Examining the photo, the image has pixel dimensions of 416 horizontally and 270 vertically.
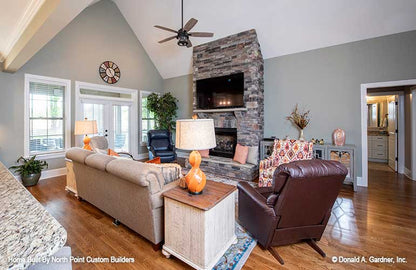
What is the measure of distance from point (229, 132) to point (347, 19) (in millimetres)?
3443

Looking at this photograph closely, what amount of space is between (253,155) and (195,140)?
9.99 ft

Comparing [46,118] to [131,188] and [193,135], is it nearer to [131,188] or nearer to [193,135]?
[131,188]

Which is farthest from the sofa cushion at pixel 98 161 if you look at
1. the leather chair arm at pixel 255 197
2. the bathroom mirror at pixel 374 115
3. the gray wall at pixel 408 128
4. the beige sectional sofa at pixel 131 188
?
the bathroom mirror at pixel 374 115

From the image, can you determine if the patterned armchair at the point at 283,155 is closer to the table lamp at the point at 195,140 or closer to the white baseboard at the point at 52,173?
the table lamp at the point at 195,140

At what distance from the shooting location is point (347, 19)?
3672 mm

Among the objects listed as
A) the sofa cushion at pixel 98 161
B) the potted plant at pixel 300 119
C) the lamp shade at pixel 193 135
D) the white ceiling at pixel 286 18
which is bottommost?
the sofa cushion at pixel 98 161

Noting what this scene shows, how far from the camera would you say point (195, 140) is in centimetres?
168

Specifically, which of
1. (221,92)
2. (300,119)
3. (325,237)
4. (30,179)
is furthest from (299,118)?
(30,179)

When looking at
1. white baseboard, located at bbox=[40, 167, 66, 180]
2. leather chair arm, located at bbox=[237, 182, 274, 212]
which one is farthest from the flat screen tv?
white baseboard, located at bbox=[40, 167, 66, 180]

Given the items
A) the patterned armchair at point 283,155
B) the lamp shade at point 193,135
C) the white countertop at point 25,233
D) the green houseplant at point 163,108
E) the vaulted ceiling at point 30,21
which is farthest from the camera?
the green houseplant at point 163,108

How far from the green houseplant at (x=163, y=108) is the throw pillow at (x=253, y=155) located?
320 centimetres

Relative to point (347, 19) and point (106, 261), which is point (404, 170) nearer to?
point (347, 19)

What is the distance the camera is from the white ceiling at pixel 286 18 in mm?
3459

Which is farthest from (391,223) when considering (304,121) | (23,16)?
(23,16)
